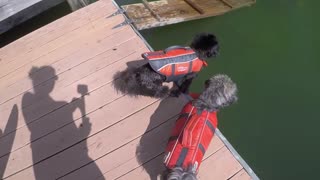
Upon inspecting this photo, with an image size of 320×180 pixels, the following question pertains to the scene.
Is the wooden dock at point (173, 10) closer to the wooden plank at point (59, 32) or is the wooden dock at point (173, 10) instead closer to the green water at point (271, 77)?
the green water at point (271, 77)

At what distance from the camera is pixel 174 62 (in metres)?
A: 3.85

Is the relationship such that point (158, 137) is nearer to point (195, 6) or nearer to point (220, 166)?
point (220, 166)

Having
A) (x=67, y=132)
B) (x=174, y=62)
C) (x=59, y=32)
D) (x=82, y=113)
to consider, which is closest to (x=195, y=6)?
(x=59, y=32)

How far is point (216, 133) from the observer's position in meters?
3.71

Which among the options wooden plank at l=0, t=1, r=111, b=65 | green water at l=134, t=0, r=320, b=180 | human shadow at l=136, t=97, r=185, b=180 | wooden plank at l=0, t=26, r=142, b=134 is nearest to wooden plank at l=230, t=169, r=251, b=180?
human shadow at l=136, t=97, r=185, b=180

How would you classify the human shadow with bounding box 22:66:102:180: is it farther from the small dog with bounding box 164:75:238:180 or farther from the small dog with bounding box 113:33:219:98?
the small dog with bounding box 164:75:238:180

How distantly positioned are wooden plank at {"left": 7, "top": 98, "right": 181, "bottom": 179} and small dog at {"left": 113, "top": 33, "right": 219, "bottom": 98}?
0.15 m

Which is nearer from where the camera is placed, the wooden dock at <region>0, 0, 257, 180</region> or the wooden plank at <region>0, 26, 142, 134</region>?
the wooden dock at <region>0, 0, 257, 180</region>

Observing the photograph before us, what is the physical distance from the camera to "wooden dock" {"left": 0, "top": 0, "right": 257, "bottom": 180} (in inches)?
142

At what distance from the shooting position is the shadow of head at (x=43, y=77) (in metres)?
4.41

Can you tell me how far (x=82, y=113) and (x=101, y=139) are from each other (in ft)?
1.46

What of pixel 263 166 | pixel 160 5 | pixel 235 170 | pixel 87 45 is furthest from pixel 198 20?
pixel 235 170

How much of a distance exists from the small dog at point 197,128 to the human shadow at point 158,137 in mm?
323

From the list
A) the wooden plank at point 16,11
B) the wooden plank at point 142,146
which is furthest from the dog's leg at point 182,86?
the wooden plank at point 16,11
